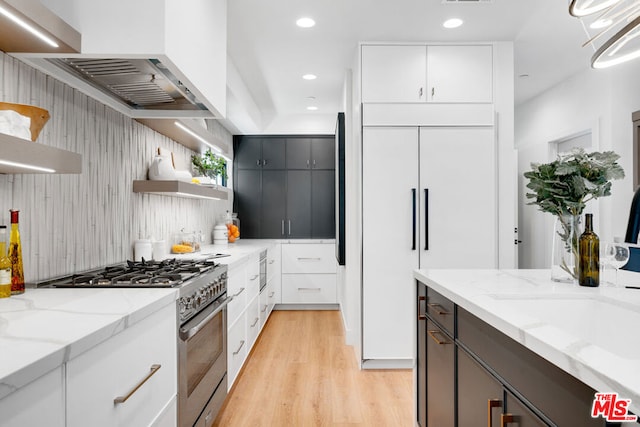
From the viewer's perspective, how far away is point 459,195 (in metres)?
3.25

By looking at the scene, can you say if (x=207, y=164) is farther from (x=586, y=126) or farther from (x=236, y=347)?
(x=586, y=126)

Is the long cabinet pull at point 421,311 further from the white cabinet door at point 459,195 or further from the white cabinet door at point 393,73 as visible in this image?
the white cabinet door at point 393,73

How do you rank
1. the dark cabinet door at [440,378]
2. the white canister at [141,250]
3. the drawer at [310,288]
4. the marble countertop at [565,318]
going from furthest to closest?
1. the drawer at [310,288]
2. the white canister at [141,250]
3. the dark cabinet door at [440,378]
4. the marble countertop at [565,318]

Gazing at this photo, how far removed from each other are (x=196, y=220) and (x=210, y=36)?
211 centimetres

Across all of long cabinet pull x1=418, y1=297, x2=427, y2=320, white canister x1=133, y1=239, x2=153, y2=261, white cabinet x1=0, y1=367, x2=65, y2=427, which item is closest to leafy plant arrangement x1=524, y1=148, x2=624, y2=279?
long cabinet pull x1=418, y1=297, x2=427, y2=320

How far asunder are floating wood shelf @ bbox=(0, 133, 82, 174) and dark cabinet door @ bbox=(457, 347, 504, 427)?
1514mm

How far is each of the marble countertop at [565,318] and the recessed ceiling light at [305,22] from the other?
2003 mm

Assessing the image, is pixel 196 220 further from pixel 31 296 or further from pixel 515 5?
pixel 515 5

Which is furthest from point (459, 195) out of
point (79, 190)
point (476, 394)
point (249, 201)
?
point (249, 201)

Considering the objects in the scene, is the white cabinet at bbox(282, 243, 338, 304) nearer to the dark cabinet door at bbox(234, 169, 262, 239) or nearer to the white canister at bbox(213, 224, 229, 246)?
the dark cabinet door at bbox(234, 169, 262, 239)

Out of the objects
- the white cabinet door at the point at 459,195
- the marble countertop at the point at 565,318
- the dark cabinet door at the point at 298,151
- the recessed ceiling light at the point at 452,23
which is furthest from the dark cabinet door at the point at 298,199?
the marble countertop at the point at 565,318

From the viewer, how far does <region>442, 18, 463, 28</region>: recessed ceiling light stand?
292cm

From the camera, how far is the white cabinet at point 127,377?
1.00m

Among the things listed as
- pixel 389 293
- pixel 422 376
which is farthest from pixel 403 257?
pixel 422 376
